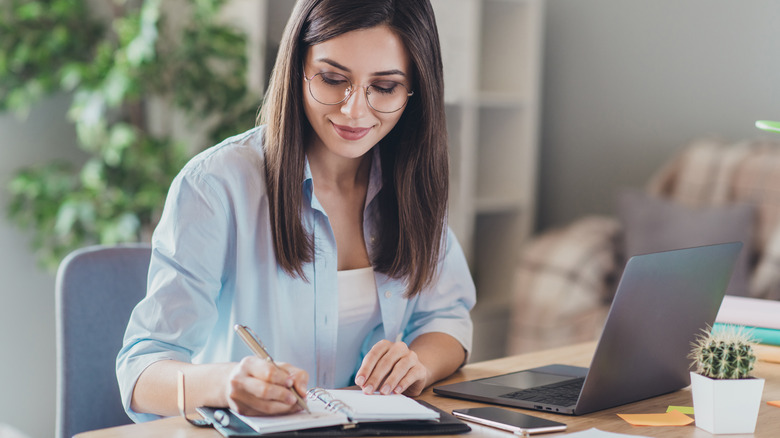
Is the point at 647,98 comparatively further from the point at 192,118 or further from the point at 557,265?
the point at 192,118

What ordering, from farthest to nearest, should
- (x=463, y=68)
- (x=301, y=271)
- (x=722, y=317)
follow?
(x=463, y=68) → (x=722, y=317) → (x=301, y=271)

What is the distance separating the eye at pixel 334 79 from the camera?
1.23 m

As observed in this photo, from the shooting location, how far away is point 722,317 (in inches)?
55.1

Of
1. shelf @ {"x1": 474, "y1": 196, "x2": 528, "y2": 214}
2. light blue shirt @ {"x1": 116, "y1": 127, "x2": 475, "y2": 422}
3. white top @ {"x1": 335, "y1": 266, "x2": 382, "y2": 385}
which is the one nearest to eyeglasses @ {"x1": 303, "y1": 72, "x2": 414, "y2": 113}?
light blue shirt @ {"x1": 116, "y1": 127, "x2": 475, "y2": 422}

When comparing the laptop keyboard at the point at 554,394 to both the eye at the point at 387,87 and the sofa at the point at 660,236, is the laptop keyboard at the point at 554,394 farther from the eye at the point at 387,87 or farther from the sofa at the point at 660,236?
the sofa at the point at 660,236

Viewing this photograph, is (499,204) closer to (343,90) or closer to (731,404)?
(343,90)

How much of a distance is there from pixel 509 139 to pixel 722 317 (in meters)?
2.10

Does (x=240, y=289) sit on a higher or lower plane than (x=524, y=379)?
higher

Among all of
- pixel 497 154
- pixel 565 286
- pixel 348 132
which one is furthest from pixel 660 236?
pixel 348 132

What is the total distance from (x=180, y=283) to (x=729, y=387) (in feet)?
2.30

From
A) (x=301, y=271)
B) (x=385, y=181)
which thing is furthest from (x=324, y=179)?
(x=301, y=271)

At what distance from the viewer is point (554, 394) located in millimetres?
1117

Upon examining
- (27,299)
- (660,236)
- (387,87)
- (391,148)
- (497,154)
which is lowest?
(27,299)

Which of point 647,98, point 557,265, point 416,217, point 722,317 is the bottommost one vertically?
point 557,265
